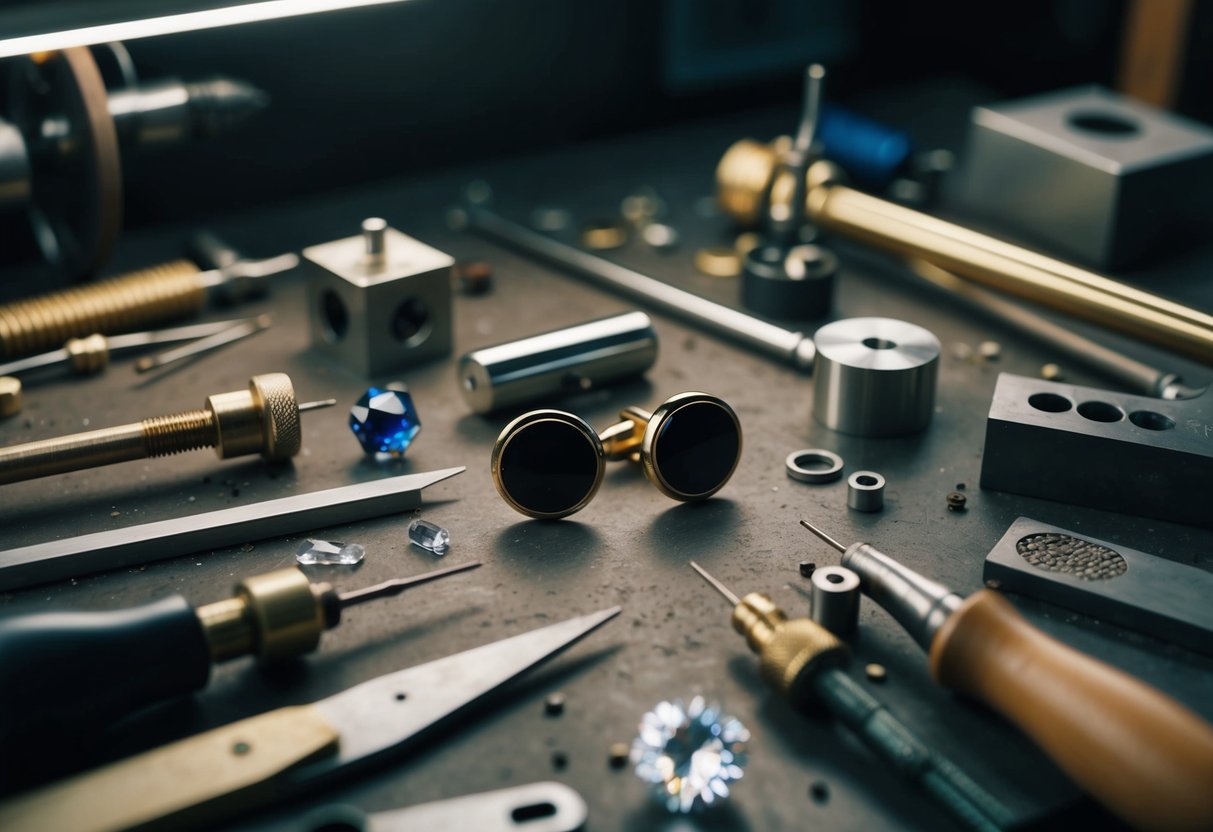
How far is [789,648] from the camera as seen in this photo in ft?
3.14

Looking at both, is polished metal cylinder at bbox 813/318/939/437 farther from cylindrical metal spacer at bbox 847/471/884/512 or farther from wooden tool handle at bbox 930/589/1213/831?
wooden tool handle at bbox 930/589/1213/831

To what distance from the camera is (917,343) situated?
4.55ft

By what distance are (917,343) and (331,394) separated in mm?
661

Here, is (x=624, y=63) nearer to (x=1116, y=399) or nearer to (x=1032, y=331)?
(x=1032, y=331)

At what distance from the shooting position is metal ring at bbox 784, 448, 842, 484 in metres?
1.28

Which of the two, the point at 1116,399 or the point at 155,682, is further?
the point at 1116,399

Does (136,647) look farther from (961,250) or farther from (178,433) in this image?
(961,250)

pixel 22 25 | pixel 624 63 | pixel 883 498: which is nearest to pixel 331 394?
pixel 22 25

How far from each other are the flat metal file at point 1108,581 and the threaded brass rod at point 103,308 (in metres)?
1.03

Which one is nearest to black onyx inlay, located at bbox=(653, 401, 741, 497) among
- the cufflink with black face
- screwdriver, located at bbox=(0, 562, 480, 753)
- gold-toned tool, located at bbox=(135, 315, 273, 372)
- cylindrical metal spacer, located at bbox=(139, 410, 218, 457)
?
the cufflink with black face

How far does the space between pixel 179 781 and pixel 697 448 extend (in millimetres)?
561

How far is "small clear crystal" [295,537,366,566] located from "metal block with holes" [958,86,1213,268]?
1.12m

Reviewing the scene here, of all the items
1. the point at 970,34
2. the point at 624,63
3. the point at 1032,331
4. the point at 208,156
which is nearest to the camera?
the point at 1032,331

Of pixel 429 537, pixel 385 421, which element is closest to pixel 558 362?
pixel 385 421
